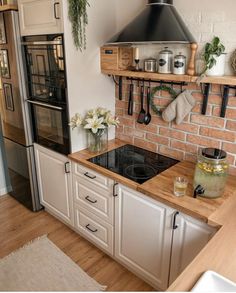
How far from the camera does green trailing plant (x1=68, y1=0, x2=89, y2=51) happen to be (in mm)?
1804

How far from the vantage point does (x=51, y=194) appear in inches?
99.3

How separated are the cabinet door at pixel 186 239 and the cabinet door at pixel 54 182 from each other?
1030 millimetres

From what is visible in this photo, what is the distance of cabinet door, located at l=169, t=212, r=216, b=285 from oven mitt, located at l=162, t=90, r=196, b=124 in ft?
2.35

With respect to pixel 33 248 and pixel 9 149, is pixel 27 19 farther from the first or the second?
pixel 33 248

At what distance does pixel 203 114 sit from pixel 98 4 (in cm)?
112

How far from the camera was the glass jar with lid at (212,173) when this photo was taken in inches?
58.7

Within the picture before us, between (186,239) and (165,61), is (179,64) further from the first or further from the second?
(186,239)

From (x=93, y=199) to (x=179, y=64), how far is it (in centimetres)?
115

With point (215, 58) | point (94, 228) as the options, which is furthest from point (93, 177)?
point (215, 58)

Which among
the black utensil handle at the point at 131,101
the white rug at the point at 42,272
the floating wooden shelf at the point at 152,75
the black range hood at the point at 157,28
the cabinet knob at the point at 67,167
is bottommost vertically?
the white rug at the point at 42,272

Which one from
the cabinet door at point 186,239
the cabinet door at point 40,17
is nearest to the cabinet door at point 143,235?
the cabinet door at point 186,239

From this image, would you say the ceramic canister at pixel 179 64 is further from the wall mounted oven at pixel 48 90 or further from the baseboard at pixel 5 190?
the baseboard at pixel 5 190

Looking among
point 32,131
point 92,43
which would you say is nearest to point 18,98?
point 32,131

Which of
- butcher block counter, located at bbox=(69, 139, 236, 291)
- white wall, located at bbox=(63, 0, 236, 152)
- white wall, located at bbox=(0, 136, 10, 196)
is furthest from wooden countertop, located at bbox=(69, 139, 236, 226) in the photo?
white wall, located at bbox=(0, 136, 10, 196)
